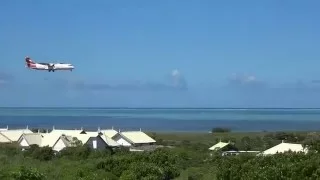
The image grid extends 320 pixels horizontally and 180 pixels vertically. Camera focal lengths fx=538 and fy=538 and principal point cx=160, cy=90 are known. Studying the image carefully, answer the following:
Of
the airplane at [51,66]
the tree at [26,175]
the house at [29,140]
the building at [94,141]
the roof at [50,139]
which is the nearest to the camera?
the tree at [26,175]

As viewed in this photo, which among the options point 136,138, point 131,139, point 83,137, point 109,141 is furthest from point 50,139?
point 136,138

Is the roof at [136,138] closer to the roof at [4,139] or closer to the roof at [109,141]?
the roof at [109,141]

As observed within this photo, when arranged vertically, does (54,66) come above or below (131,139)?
above

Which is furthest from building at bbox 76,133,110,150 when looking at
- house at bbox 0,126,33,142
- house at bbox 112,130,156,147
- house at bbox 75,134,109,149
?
house at bbox 0,126,33,142

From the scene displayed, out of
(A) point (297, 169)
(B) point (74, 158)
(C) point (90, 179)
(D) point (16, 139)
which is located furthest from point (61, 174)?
(D) point (16, 139)

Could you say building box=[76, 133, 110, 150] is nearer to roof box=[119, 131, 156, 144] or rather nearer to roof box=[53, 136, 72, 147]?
roof box=[53, 136, 72, 147]

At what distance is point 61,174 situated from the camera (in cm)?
2834

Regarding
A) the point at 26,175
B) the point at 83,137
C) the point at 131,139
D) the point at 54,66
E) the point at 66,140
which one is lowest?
the point at 26,175

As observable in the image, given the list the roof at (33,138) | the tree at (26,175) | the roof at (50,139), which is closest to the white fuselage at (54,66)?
the tree at (26,175)

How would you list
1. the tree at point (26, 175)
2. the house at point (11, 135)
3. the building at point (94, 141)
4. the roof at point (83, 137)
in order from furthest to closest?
the house at point (11, 135), the roof at point (83, 137), the building at point (94, 141), the tree at point (26, 175)

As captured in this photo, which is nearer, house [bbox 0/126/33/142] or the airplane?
the airplane

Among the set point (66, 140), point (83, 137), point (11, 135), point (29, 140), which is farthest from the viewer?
point (11, 135)

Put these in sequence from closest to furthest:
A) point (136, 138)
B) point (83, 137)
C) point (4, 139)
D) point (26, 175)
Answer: point (26, 175) → point (83, 137) → point (4, 139) → point (136, 138)

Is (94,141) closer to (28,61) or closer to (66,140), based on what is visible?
(66,140)
